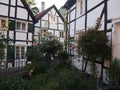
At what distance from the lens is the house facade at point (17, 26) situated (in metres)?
18.4

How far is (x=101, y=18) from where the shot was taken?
10.2 metres

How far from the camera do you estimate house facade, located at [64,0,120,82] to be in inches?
345

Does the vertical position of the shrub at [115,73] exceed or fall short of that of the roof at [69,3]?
it falls short

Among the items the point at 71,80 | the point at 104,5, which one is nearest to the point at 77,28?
the point at 104,5

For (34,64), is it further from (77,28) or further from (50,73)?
(77,28)

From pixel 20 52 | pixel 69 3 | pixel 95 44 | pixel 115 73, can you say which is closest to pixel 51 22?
pixel 20 52

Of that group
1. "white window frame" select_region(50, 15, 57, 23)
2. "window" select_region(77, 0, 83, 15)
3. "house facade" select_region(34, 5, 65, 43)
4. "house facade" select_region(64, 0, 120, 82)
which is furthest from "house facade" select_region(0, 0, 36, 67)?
"white window frame" select_region(50, 15, 57, 23)

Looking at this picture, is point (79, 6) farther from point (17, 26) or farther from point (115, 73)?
point (115, 73)

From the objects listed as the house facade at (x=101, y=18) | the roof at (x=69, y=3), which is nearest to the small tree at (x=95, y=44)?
the house facade at (x=101, y=18)

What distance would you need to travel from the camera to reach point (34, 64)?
12938mm

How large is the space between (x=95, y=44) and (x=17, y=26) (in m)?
12.2

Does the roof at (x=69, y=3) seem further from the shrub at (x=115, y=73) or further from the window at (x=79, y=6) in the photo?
the shrub at (x=115, y=73)

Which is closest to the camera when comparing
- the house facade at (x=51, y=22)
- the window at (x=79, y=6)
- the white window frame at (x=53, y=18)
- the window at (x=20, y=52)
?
the window at (x=79, y=6)

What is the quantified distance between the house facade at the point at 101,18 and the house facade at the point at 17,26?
238 inches
